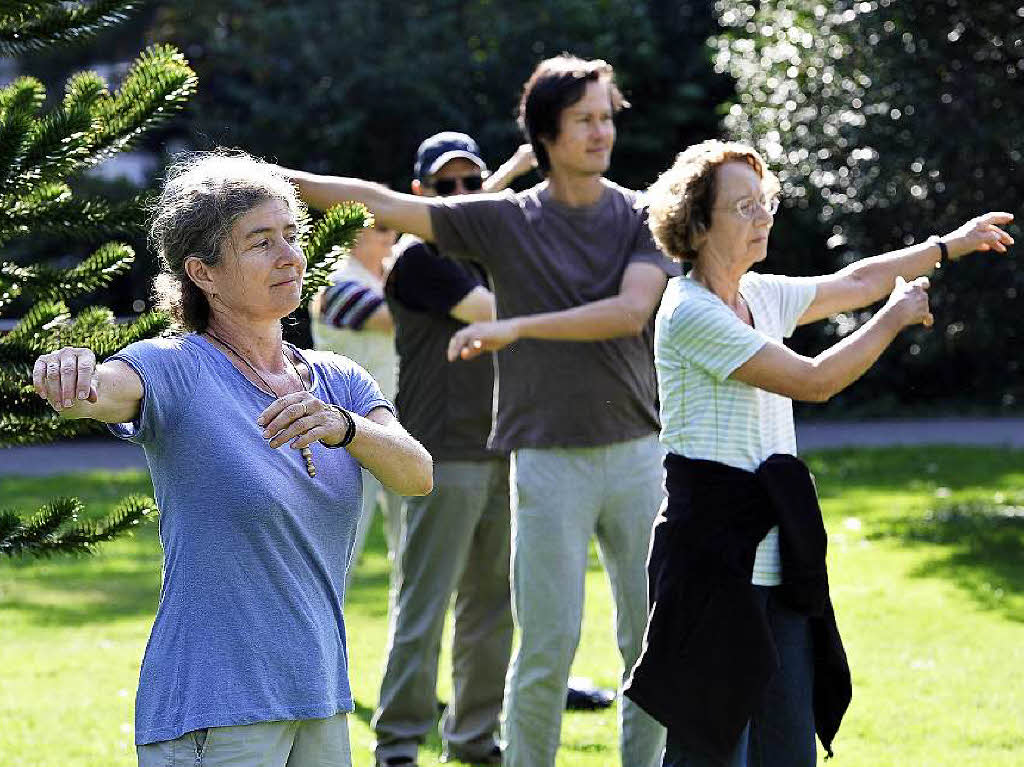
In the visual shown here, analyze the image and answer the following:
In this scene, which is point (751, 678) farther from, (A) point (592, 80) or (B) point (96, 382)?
(A) point (592, 80)

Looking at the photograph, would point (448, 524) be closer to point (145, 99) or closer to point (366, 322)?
point (366, 322)

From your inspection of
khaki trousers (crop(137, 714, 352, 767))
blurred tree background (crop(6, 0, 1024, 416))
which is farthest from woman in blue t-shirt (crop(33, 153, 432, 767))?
blurred tree background (crop(6, 0, 1024, 416))

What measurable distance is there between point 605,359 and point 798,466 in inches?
52.2

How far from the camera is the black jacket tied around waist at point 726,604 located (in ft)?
14.4

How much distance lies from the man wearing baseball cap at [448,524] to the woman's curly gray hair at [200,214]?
9.77ft

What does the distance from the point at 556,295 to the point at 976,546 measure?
7707mm

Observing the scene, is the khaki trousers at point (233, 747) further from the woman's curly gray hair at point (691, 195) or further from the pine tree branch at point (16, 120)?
the woman's curly gray hair at point (691, 195)

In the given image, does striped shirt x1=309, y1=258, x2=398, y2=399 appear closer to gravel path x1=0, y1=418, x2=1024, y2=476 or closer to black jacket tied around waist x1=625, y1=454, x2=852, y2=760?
black jacket tied around waist x1=625, y1=454, x2=852, y2=760

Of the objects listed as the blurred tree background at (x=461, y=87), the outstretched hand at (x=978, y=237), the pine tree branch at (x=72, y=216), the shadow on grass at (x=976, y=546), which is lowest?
the shadow on grass at (x=976, y=546)

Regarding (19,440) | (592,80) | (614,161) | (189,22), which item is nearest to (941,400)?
(614,161)

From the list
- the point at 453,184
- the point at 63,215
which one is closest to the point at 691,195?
the point at 63,215

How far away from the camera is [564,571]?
18.3 ft

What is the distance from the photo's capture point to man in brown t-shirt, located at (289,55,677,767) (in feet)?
18.3

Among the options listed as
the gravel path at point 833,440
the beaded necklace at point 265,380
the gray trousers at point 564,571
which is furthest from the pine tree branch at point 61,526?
the gravel path at point 833,440
